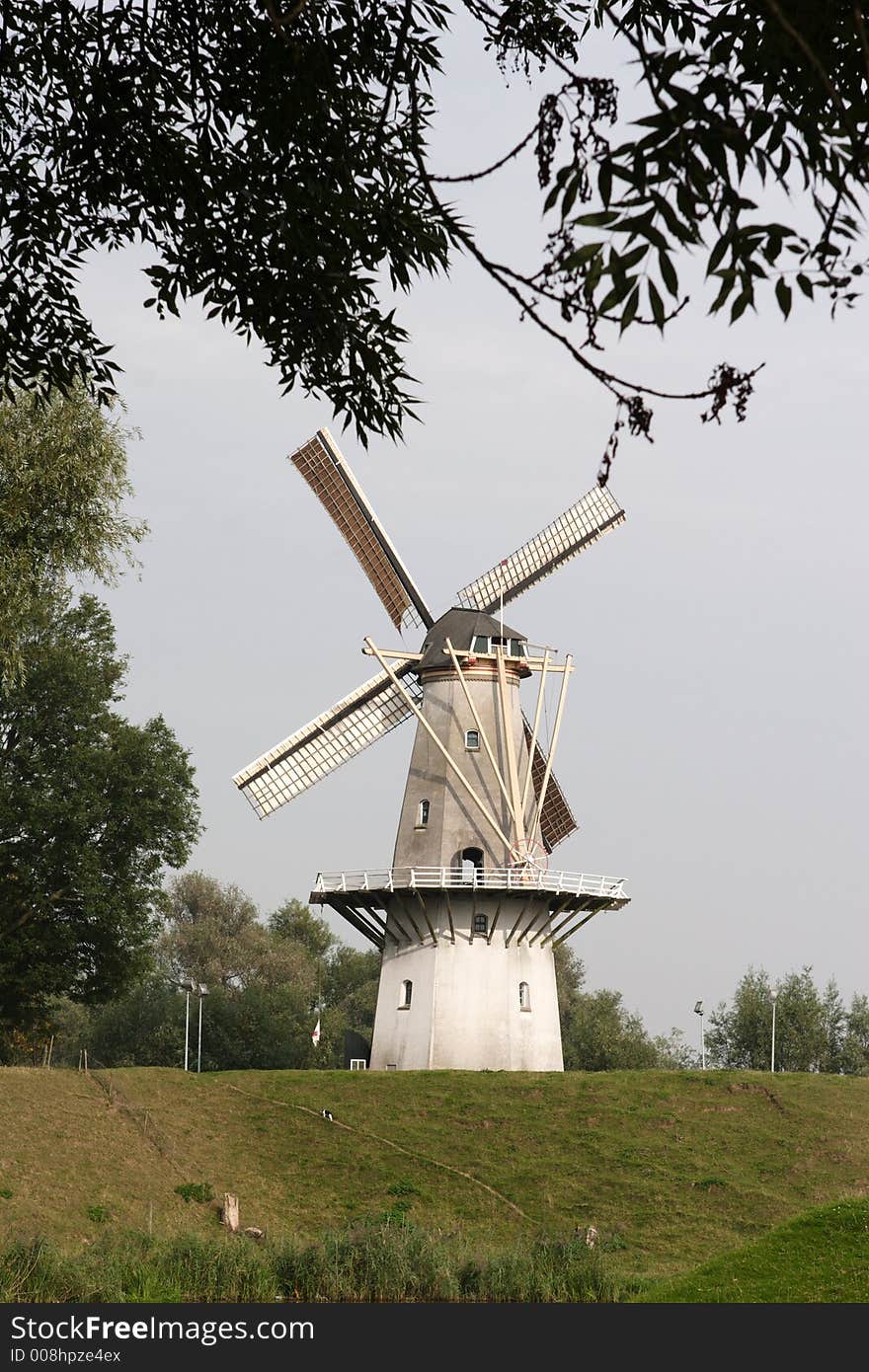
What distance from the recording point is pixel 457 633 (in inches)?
1811

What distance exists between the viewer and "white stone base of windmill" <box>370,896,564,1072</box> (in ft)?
140

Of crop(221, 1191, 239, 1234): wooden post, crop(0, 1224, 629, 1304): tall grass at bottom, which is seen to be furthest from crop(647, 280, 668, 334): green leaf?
crop(221, 1191, 239, 1234): wooden post

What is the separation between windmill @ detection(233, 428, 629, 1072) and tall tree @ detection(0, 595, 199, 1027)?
295cm

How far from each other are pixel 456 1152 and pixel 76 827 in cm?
1519

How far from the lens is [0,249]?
1049 cm

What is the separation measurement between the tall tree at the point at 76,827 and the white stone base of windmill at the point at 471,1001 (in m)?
7.53

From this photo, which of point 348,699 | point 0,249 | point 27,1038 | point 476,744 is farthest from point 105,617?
point 0,249

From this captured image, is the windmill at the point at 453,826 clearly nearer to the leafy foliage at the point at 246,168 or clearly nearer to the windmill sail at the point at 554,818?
the windmill sail at the point at 554,818

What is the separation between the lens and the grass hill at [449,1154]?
1145 inches

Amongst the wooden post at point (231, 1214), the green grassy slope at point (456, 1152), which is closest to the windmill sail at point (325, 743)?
the green grassy slope at point (456, 1152)

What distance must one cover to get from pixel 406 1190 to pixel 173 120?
84.8 ft

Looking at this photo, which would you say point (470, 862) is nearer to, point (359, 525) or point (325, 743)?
point (325, 743)

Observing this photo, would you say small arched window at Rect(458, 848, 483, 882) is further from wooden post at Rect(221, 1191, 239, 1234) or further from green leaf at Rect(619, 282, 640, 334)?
green leaf at Rect(619, 282, 640, 334)

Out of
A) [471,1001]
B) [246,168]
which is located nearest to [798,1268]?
[246,168]
